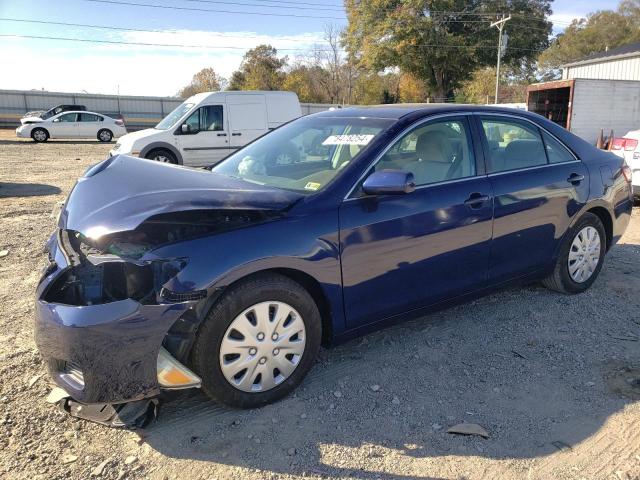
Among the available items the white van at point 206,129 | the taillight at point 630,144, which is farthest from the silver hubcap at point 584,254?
the white van at point 206,129

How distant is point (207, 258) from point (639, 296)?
13.2 ft

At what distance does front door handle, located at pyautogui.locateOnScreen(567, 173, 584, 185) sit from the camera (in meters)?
4.40

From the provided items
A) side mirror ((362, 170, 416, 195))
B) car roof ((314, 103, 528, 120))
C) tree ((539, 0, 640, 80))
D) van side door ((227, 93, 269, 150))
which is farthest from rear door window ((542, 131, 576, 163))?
tree ((539, 0, 640, 80))

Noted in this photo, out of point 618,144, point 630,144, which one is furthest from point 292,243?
point 618,144

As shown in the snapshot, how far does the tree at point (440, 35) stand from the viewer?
40.5m

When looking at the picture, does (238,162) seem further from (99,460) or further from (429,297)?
(99,460)

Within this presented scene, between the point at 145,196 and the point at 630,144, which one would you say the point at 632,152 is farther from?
the point at 145,196

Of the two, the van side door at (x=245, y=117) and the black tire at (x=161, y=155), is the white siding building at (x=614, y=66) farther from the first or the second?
the black tire at (x=161, y=155)

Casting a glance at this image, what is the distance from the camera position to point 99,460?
2588 mm

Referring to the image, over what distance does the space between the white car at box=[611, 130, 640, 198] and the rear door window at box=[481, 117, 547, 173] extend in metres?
4.78

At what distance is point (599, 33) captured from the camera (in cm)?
5588

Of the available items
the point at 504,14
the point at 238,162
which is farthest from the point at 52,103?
the point at 238,162

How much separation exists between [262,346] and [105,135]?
27.4 metres

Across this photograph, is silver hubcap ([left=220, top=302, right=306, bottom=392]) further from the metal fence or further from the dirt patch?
the metal fence
